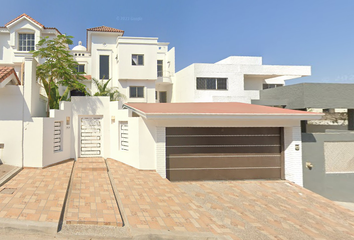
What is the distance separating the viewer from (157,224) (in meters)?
6.76

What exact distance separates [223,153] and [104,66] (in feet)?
52.9

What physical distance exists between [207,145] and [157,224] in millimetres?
6706

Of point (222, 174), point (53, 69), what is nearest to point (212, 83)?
point (222, 174)

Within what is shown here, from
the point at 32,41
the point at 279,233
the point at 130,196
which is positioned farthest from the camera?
the point at 32,41

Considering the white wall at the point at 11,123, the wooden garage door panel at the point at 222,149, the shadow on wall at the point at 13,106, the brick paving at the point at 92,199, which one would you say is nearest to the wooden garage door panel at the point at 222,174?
the wooden garage door panel at the point at 222,149

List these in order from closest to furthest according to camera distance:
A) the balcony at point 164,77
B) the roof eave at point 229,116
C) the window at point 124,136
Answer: the roof eave at point 229,116
the window at point 124,136
the balcony at point 164,77

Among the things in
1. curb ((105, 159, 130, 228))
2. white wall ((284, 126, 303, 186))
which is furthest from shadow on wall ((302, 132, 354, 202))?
curb ((105, 159, 130, 228))

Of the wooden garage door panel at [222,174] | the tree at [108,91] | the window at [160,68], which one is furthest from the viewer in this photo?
the window at [160,68]

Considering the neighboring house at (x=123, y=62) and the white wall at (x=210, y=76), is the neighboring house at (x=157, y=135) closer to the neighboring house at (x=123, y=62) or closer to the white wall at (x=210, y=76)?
the neighboring house at (x=123, y=62)

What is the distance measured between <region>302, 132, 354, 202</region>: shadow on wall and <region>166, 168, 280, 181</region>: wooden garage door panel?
5.95ft

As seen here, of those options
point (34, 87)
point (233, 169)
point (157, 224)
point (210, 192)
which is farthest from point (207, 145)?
point (34, 87)

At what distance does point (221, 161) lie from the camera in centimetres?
1305

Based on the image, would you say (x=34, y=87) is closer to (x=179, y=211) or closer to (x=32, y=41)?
(x=179, y=211)

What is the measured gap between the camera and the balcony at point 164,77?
26562mm
